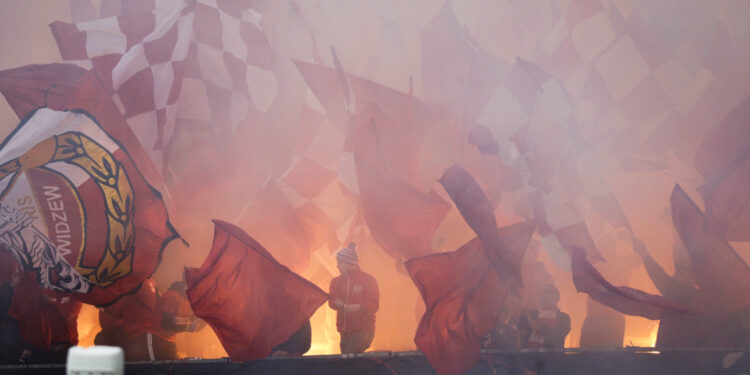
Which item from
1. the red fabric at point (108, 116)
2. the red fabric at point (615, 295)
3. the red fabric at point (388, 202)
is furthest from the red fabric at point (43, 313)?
the red fabric at point (615, 295)

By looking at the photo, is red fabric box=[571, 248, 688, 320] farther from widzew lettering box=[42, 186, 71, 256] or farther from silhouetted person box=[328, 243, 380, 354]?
widzew lettering box=[42, 186, 71, 256]

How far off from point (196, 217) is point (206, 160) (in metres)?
0.31

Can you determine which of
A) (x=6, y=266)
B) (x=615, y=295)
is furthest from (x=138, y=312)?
(x=615, y=295)

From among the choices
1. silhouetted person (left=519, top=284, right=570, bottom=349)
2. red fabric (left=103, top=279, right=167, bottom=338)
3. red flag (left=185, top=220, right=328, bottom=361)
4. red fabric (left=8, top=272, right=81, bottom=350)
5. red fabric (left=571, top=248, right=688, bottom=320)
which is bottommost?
red fabric (left=8, top=272, right=81, bottom=350)

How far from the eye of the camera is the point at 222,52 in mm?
2746

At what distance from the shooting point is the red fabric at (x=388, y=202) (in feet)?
9.14

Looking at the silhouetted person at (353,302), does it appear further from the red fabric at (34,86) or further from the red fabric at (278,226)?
the red fabric at (34,86)

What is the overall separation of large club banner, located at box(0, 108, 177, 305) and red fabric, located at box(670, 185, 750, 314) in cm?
283

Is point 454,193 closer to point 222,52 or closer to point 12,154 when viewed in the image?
point 222,52

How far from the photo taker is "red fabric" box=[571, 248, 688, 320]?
9.32ft

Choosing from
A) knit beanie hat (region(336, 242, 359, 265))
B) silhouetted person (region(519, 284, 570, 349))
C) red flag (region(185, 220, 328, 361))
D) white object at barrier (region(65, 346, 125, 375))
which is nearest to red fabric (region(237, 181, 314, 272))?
red flag (region(185, 220, 328, 361))

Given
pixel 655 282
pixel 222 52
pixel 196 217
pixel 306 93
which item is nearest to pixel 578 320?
pixel 655 282

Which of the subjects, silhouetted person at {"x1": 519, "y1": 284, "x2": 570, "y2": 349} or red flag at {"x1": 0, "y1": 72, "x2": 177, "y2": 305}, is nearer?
red flag at {"x1": 0, "y1": 72, "x2": 177, "y2": 305}

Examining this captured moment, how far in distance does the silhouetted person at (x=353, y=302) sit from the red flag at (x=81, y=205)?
3.07ft
